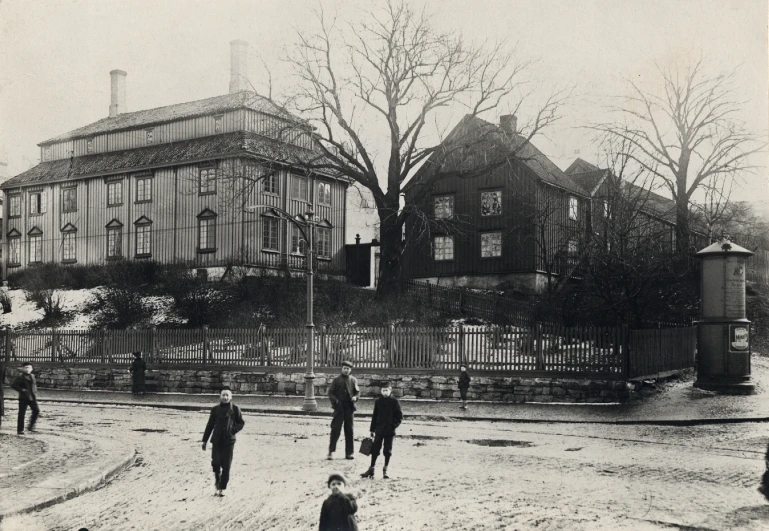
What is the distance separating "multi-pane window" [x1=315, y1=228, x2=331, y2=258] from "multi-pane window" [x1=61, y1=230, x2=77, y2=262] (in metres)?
9.52

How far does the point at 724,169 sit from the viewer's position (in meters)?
16.9

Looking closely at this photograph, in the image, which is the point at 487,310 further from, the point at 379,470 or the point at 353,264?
the point at 379,470

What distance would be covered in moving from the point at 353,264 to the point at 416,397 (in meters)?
10.4

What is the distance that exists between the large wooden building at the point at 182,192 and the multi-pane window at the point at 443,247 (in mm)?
7407

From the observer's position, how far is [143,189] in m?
28.6

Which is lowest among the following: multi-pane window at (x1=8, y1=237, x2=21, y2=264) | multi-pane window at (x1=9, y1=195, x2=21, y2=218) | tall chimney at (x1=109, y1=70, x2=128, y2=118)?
multi-pane window at (x1=8, y1=237, x2=21, y2=264)

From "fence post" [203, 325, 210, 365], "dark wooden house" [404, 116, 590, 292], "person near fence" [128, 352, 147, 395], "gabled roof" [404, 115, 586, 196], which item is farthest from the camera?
"dark wooden house" [404, 116, 590, 292]

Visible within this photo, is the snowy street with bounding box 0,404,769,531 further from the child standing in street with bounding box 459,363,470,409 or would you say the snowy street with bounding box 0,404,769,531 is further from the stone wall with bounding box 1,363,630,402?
the stone wall with bounding box 1,363,630,402

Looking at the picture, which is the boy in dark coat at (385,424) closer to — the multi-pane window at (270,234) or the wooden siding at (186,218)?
the wooden siding at (186,218)

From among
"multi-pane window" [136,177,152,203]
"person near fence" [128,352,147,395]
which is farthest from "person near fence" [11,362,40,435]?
"multi-pane window" [136,177,152,203]

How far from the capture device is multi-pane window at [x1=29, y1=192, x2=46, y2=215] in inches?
707

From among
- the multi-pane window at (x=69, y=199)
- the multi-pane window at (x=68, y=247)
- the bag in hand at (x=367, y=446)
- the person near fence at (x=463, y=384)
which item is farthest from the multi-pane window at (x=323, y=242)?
the bag in hand at (x=367, y=446)

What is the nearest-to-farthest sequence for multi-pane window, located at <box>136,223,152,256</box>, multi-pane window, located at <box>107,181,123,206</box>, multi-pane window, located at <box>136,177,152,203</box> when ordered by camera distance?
multi-pane window, located at <box>136,223,152,256</box>
multi-pane window, located at <box>107,181,123,206</box>
multi-pane window, located at <box>136,177,152,203</box>

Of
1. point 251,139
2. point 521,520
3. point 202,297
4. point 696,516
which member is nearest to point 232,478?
point 521,520
